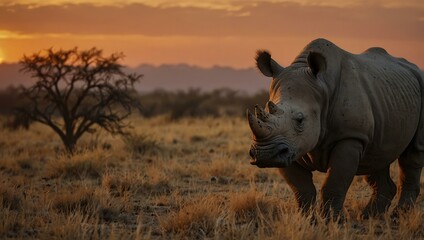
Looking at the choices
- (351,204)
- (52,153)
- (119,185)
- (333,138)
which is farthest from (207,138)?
(333,138)

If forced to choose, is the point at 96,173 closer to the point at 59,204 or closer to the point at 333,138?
the point at 59,204

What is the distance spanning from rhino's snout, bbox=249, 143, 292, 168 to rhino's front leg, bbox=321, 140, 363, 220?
790 millimetres

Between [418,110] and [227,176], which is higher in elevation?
[418,110]

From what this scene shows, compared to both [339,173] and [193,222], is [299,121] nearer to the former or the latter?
[339,173]

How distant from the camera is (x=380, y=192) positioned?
8.22 metres

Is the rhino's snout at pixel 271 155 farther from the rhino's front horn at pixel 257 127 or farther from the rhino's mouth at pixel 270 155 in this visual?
the rhino's front horn at pixel 257 127

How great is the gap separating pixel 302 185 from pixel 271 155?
3.93 ft

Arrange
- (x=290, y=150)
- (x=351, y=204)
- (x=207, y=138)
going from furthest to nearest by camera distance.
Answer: (x=207, y=138) < (x=351, y=204) < (x=290, y=150)

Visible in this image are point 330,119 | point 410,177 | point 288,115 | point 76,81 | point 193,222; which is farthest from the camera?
point 76,81

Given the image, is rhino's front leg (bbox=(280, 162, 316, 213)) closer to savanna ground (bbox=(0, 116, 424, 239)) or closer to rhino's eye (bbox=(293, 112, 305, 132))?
savanna ground (bbox=(0, 116, 424, 239))

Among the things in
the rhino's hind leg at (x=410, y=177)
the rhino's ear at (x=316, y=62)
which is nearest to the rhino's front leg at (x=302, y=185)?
the rhino's ear at (x=316, y=62)

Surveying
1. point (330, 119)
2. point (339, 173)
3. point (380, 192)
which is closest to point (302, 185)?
point (339, 173)

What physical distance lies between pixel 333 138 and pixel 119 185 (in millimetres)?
3903

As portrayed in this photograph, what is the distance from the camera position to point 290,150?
6043 mm
